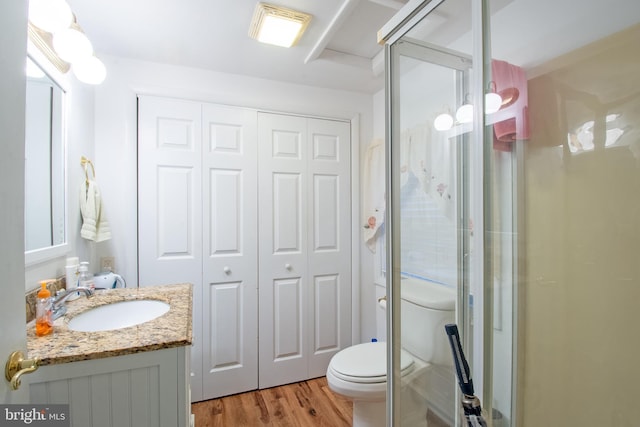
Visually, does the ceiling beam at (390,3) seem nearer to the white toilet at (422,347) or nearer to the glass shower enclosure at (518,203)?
the glass shower enclosure at (518,203)

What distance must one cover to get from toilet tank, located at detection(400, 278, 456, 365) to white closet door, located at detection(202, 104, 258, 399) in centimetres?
117

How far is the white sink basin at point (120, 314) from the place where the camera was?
1.20m

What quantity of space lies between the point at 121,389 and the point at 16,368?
317 millimetres

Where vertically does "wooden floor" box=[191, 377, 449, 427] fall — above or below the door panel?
below

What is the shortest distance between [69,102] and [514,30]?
197 centimetres

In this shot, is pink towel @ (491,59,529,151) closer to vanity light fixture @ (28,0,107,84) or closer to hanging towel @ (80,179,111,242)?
vanity light fixture @ (28,0,107,84)

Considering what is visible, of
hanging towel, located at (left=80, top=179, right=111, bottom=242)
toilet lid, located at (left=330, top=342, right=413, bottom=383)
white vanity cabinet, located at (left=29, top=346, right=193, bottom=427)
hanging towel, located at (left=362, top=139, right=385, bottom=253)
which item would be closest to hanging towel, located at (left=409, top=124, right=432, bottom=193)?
toilet lid, located at (left=330, top=342, right=413, bottom=383)

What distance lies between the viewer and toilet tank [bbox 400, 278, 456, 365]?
1.20 m

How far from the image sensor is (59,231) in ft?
4.37

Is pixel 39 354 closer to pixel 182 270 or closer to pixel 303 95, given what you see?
pixel 182 270

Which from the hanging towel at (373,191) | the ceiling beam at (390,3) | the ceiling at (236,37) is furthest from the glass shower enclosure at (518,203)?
the hanging towel at (373,191)

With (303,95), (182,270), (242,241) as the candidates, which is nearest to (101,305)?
(182,270)

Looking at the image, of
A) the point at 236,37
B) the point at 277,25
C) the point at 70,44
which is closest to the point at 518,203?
the point at 277,25

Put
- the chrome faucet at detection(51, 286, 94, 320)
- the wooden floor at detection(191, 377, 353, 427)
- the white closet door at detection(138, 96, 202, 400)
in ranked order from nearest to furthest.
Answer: the chrome faucet at detection(51, 286, 94, 320)
the wooden floor at detection(191, 377, 353, 427)
the white closet door at detection(138, 96, 202, 400)
